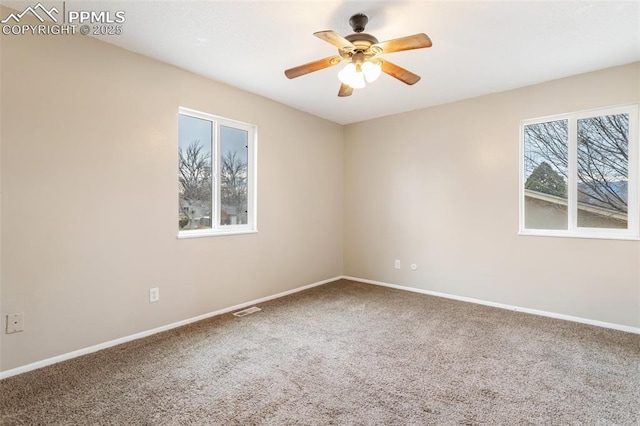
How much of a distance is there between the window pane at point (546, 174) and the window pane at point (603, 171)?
0.47 feet

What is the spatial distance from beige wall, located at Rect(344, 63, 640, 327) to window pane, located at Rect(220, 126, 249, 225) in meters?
1.86

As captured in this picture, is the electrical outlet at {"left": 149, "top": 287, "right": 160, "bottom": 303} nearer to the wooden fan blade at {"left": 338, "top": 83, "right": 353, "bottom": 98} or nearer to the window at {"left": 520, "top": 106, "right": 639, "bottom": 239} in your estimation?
the wooden fan blade at {"left": 338, "top": 83, "right": 353, "bottom": 98}

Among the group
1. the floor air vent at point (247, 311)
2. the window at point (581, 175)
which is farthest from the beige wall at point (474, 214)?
the floor air vent at point (247, 311)

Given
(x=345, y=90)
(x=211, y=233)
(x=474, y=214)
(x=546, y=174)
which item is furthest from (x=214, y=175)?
(x=546, y=174)

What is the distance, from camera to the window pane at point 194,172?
3.21 metres

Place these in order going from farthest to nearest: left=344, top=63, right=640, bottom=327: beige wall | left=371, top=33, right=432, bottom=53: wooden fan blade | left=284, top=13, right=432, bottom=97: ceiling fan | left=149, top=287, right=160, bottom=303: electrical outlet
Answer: left=344, top=63, right=640, bottom=327: beige wall → left=149, top=287, right=160, bottom=303: electrical outlet → left=284, top=13, right=432, bottom=97: ceiling fan → left=371, top=33, right=432, bottom=53: wooden fan blade

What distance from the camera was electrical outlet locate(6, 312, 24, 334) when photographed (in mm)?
2148

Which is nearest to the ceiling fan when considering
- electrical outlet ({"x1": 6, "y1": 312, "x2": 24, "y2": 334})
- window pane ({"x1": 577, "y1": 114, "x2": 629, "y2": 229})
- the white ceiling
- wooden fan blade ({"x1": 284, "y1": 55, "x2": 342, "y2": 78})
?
wooden fan blade ({"x1": 284, "y1": 55, "x2": 342, "y2": 78})

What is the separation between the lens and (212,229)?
348cm

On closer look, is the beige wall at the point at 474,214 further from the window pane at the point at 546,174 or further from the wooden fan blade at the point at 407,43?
the wooden fan blade at the point at 407,43

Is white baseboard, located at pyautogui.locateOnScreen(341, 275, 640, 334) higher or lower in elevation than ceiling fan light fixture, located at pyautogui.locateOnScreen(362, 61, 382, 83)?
lower

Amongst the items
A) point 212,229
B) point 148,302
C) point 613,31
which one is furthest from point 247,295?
point 613,31

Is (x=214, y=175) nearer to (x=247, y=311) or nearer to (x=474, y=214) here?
(x=247, y=311)

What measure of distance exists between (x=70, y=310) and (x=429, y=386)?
105 inches
